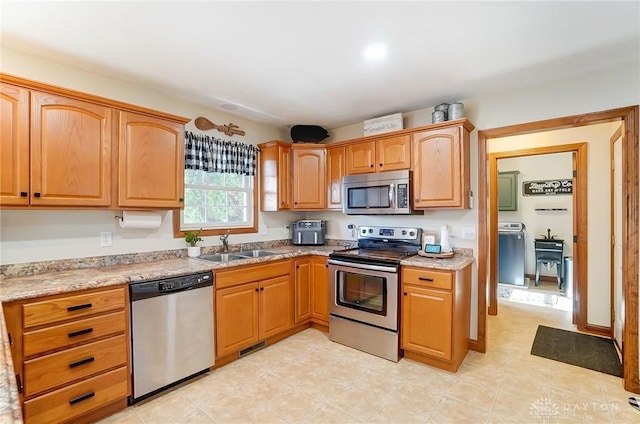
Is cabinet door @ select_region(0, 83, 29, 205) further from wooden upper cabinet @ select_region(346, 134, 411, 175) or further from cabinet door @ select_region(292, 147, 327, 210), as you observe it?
wooden upper cabinet @ select_region(346, 134, 411, 175)

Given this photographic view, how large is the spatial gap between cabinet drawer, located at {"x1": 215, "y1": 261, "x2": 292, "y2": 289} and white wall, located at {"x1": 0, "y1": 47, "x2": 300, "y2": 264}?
676mm

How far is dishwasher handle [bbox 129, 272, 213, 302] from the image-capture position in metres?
2.13

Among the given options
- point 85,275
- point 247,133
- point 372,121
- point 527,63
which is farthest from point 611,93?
point 85,275

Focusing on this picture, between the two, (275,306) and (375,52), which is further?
(275,306)

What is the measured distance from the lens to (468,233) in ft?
10.1

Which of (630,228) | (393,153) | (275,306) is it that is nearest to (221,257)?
(275,306)

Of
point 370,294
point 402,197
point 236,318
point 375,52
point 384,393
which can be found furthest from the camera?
point 402,197

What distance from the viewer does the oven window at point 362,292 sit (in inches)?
113

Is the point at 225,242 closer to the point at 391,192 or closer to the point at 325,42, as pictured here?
the point at 391,192

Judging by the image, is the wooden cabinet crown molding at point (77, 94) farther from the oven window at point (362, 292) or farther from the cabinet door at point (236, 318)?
the oven window at point (362, 292)

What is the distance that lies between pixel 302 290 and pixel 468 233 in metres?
1.85

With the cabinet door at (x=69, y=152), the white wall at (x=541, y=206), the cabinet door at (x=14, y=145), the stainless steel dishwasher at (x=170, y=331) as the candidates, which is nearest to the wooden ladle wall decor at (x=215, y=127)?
the cabinet door at (x=69, y=152)

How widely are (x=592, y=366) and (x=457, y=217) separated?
168 cm

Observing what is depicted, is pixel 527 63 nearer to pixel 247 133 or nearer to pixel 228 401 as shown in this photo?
pixel 247 133
